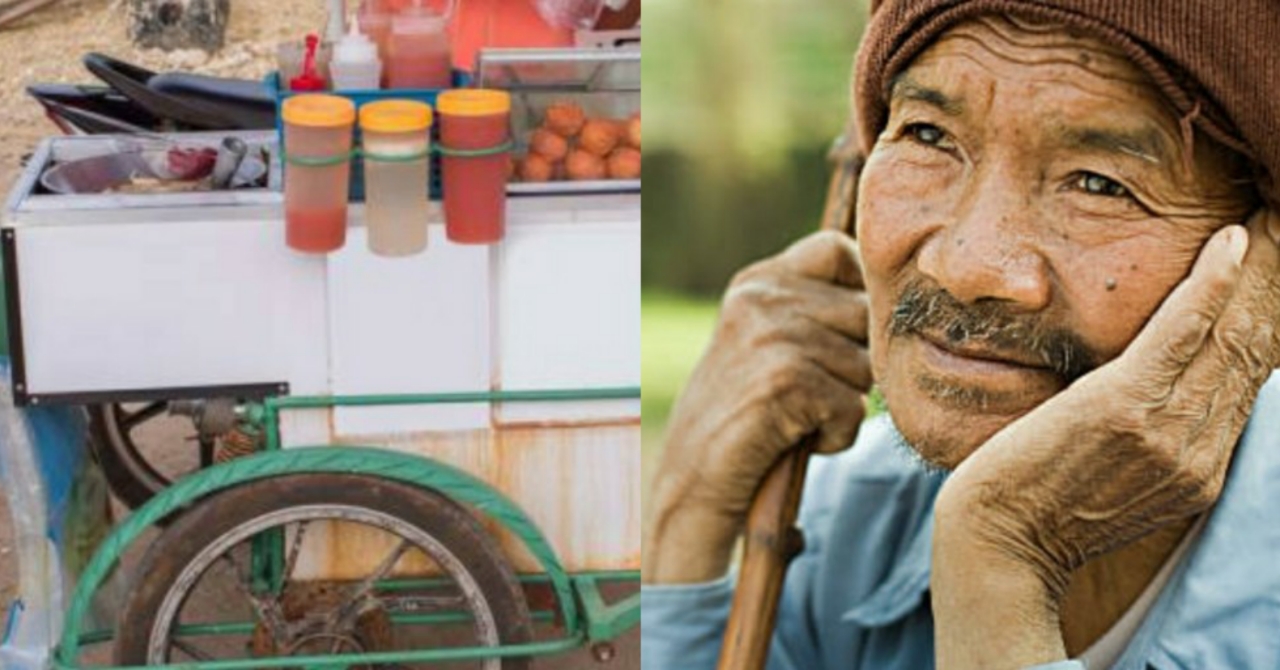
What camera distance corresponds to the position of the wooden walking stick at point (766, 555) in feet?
7.66

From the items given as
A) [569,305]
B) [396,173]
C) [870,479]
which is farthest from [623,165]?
[870,479]

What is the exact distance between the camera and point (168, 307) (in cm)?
322

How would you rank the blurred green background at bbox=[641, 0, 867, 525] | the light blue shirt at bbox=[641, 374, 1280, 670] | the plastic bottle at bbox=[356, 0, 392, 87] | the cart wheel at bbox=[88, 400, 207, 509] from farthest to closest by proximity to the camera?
the blurred green background at bbox=[641, 0, 867, 525] → the cart wheel at bbox=[88, 400, 207, 509] → the plastic bottle at bbox=[356, 0, 392, 87] → the light blue shirt at bbox=[641, 374, 1280, 670]

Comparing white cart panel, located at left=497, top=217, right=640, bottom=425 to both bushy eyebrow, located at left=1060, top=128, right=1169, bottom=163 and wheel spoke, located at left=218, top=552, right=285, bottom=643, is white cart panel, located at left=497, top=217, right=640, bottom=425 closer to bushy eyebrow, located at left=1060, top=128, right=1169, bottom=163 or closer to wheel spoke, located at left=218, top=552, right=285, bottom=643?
wheel spoke, located at left=218, top=552, right=285, bottom=643

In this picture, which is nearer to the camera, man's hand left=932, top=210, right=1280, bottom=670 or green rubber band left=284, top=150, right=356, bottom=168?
man's hand left=932, top=210, right=1280, bottom=670

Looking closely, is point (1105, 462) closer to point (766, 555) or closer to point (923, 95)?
point (923, 95)

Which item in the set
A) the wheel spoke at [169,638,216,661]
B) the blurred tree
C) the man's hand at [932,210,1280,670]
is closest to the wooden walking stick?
the man's hand at [932,210,1280,670]

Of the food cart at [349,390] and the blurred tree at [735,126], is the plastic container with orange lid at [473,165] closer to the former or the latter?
the food cart at [349,390]

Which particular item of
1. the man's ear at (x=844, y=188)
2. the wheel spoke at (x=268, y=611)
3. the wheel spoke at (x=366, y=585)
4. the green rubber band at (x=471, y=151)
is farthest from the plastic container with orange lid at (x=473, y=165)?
the man's ear at (x=844, y=188)

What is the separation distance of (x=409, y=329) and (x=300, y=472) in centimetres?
29

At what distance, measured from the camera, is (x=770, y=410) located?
2416 mm

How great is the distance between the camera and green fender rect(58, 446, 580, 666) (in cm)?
321

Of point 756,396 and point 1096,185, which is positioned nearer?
point 1096,185

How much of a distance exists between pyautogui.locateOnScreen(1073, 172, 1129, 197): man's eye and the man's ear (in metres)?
0.62
